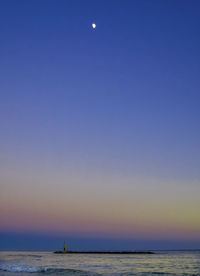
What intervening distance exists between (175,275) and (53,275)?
1260cm

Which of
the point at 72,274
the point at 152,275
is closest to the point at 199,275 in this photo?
the point at 152,275

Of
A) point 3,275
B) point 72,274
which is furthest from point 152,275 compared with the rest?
point 3,275

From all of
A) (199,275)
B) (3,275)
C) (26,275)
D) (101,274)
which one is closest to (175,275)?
(199,275)

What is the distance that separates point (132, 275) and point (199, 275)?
686 cm

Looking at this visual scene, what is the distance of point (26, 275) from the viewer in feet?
101

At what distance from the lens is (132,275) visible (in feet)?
101

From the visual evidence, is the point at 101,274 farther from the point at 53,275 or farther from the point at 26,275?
the point at 26,275

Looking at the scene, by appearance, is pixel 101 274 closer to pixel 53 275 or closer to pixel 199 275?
pixel 53 275

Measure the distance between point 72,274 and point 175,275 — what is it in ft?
35.1

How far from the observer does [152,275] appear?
31125 mm

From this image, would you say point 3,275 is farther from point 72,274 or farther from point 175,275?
point 175,275

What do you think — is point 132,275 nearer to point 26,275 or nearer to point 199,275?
point 199,275

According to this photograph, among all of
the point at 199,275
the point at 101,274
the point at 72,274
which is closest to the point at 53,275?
the point at 72,274

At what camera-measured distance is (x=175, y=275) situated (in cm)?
3127
